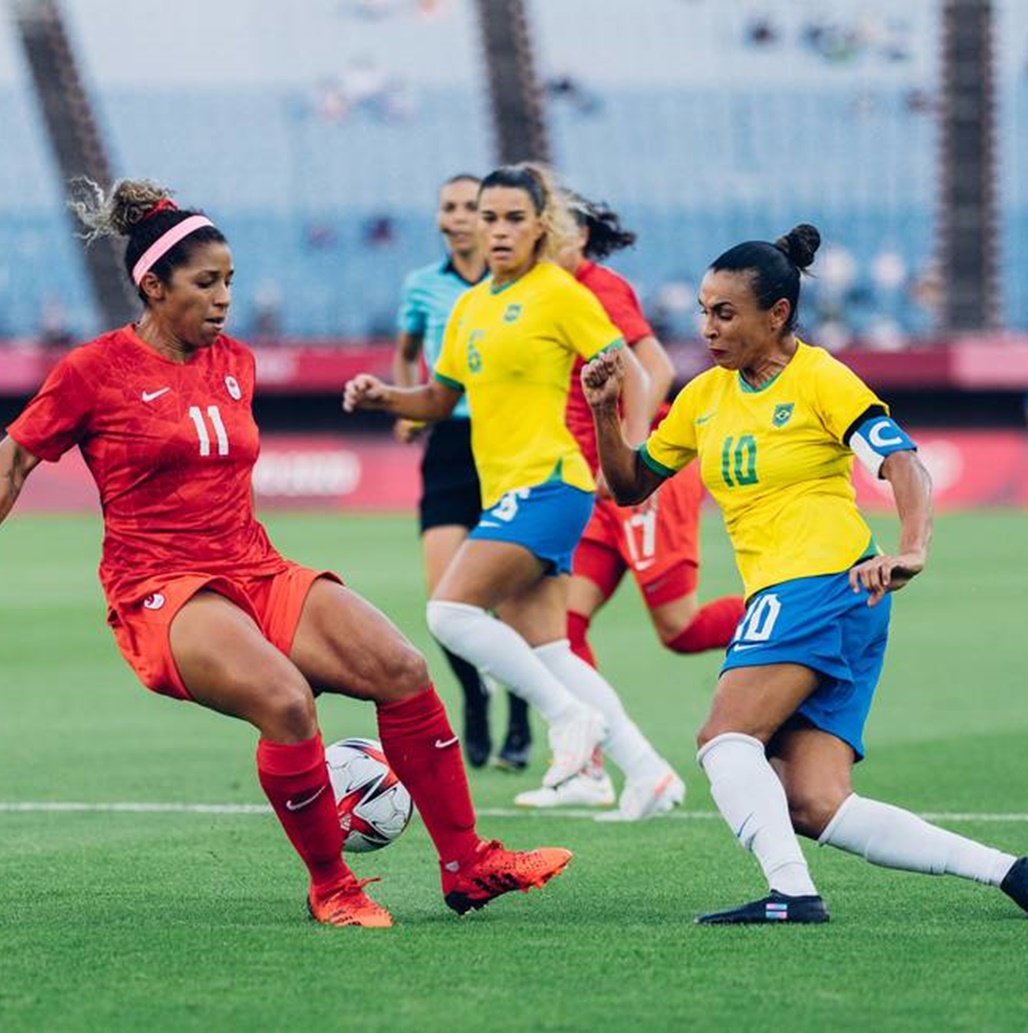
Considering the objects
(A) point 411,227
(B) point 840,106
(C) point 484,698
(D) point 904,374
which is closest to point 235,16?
(A) point 411,227

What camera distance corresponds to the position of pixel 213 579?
590 cm

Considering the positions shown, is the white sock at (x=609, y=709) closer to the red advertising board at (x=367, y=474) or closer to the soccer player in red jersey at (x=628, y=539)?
the soccer player in red jersey at (x=628, y=539)

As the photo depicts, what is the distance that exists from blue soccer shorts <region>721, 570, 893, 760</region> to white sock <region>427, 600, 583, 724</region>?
2181 millimetres

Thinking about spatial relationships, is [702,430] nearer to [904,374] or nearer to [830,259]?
[904,374]

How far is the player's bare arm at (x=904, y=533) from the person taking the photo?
5309 mm

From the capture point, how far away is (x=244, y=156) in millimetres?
38125

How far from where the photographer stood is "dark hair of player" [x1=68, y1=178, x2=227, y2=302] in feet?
19.7

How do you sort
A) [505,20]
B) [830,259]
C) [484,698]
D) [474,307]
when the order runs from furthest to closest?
[505,20]
[830,259]
[484,698]
[474,307]

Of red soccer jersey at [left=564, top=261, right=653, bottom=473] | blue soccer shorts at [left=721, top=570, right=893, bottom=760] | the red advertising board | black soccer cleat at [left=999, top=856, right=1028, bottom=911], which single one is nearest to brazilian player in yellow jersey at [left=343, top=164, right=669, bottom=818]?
red soccer jersey at [left=564, top=261, right=653, bottom=473]

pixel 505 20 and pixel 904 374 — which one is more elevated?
pixel 505 20

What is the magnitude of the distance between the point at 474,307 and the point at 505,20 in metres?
30.2

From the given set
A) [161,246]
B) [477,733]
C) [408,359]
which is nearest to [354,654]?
[161,246]

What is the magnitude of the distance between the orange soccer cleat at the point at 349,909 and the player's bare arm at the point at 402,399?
6.58ft

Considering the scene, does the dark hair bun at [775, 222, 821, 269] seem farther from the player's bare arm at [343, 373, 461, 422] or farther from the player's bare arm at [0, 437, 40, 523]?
the player's bare arm at [0, 437, 40, 523]
